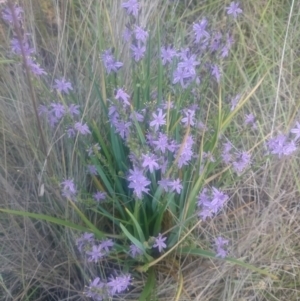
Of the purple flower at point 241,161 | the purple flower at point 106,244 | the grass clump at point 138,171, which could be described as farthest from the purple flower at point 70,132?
the purple flower at point 241,161

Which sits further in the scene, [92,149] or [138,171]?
[92,149]

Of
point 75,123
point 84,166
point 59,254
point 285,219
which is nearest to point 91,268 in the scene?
point 59,254

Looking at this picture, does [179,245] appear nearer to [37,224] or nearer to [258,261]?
[258,261]

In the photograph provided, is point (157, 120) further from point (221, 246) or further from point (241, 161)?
point (221, 246)

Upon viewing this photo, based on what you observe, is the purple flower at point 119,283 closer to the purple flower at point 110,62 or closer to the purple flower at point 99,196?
the purple flower at point 99,196

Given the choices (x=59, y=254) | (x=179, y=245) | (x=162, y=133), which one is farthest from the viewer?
(x=59, y=254)

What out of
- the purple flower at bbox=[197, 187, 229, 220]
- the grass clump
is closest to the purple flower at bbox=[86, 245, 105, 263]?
the grass clump

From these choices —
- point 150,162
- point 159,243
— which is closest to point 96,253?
point 159,243
